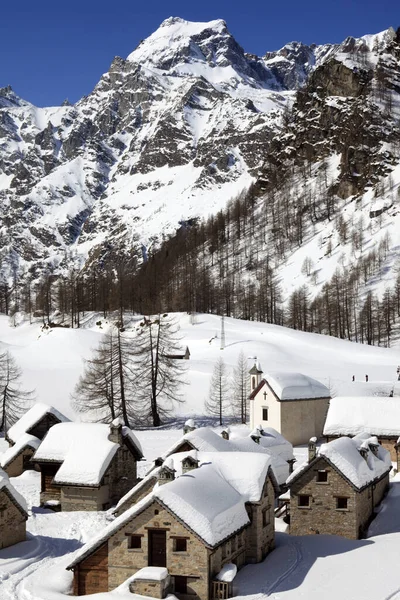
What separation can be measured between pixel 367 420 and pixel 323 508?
1647 cm

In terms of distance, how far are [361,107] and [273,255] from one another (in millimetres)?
44094

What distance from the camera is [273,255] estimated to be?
15038 cm

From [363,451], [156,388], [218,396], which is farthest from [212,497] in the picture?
[218,396]

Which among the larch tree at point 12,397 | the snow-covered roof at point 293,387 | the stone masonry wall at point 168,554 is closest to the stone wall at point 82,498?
the stone masonry wall at point 168,554

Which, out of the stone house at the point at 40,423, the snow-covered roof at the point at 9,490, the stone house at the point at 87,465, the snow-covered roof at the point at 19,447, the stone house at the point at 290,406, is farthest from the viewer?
the stone house at the point at 290,406

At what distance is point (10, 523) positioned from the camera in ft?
109

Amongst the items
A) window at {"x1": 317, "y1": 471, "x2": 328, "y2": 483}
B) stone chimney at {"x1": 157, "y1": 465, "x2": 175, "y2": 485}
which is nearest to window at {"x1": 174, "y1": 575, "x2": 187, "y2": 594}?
stone chimney at {"x1": 157, "y1": 465, "x2": 175, "y2": 485}

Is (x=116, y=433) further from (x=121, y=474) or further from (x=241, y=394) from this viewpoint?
(x=241, y=394)

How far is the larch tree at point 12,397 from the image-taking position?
63.8 meters

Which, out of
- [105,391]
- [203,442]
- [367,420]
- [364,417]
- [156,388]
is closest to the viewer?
[203,442]

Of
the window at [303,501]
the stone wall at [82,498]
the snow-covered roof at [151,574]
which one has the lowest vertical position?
the stone wall at [82,498]

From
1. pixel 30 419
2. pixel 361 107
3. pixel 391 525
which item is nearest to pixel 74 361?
pixel 30 419

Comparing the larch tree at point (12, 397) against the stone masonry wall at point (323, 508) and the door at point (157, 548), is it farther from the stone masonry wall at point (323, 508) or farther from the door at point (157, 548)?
the door at point (157, 548)

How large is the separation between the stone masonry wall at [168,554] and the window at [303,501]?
1012cm
